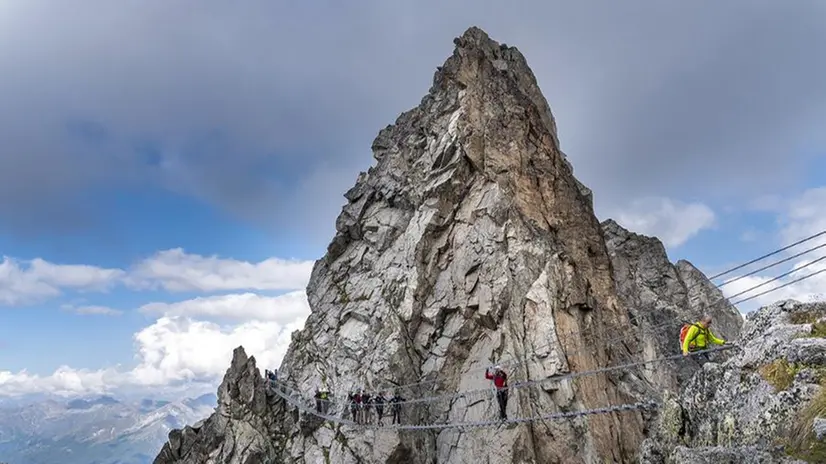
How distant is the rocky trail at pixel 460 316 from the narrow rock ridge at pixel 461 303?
114 mm

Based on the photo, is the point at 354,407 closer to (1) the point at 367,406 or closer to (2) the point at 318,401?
(1) the point at 367,406

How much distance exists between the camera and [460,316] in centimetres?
Answer: 3631

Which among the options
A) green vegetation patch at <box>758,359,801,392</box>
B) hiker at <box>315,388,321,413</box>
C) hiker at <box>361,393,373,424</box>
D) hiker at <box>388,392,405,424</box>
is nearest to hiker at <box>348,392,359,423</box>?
hiker at <box>361,393,373,424</box>

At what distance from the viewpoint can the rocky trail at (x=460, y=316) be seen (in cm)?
3206

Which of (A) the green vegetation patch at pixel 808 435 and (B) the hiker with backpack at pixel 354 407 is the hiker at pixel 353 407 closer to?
(B) the hiker with backpack at pixel 354 407

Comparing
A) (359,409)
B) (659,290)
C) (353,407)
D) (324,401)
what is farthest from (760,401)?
(659,290)

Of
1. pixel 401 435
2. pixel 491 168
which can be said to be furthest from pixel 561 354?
pixel 491 168

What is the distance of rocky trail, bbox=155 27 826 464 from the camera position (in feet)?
105

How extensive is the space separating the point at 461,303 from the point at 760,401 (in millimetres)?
29518

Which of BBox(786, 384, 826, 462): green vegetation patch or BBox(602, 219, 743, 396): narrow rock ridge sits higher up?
BBox(602, 219, 743, 396): narrow rock ridge

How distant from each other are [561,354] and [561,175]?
16162mm

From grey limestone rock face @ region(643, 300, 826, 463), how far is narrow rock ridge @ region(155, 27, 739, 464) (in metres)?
23.2

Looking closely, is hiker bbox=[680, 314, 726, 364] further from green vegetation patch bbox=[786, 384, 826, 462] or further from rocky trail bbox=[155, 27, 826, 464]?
rocky trail bbox=[155, 27, 826, 464]

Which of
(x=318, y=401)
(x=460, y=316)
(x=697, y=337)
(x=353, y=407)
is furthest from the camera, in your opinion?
(x=318, y=401)
